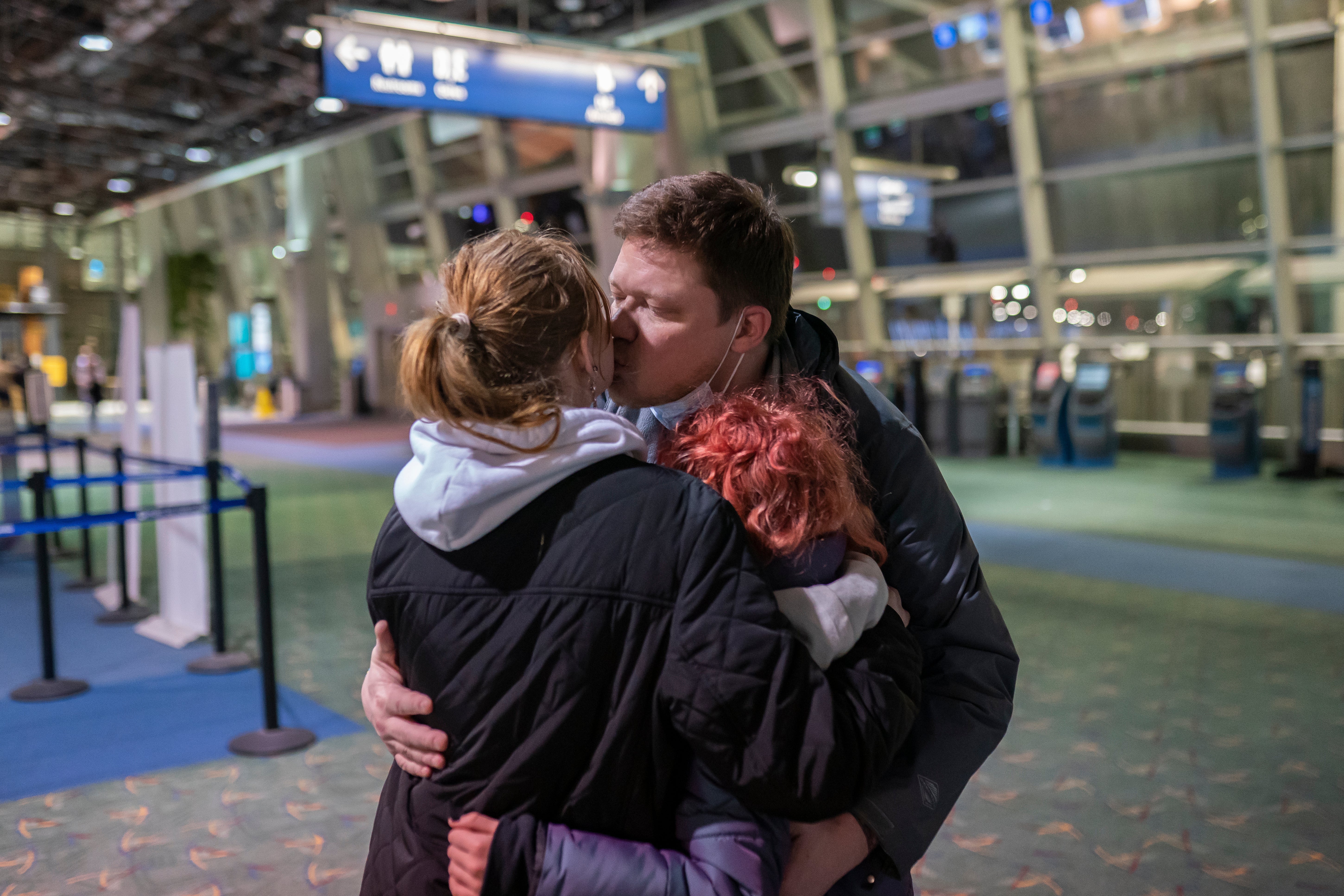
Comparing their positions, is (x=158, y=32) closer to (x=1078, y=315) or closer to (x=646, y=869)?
(x=1078, y=315)

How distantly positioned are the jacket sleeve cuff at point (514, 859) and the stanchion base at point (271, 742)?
2.93 meters

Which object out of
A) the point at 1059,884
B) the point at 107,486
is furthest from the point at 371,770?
the point at 107,486

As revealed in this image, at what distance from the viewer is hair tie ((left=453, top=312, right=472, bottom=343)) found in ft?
3.80

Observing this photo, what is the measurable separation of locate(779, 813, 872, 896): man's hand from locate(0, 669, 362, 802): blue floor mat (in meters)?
3.08

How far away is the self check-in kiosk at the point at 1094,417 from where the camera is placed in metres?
11.5

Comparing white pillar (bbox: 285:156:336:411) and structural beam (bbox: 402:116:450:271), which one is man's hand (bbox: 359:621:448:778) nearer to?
structural beam (bbox: 402:116:450:271)

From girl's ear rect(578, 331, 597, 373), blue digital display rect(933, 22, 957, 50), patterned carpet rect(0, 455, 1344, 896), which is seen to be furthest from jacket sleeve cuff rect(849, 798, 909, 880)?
blue digital display rect(933, 22, 957, 50)

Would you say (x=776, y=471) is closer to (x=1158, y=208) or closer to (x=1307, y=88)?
(x=1307, y=88)

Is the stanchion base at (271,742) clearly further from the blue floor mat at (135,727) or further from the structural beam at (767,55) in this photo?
the structural beam at (767,55)

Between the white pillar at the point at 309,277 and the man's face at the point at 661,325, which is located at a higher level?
the white pillar at the point at 309,277

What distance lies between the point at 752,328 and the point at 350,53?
21.5ft

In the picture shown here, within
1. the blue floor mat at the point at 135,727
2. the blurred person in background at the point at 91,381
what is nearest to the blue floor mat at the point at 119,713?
the blue floor mat at the point at 135,727

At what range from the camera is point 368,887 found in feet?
4.42

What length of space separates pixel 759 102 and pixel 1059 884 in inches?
520
